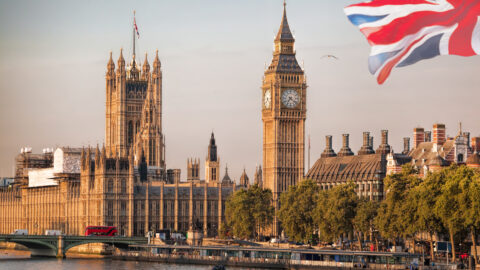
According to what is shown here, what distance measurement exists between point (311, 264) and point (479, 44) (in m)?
65.7

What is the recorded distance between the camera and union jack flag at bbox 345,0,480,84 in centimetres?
3419

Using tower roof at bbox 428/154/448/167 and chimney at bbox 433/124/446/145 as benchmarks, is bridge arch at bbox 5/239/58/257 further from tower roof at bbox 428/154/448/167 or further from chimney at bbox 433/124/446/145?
tower roof at bbox 428/154/448/167

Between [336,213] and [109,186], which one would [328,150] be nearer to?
[109,186]

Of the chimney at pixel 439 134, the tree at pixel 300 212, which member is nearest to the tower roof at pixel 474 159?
the chimney at pixel 439 134

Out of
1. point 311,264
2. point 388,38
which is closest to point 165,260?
point 311,264

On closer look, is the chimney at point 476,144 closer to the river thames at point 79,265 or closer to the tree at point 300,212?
the tree at point 300,212

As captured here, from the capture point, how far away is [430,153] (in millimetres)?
117688

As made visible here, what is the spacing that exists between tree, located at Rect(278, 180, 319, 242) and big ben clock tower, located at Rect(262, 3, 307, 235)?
21.1 metres

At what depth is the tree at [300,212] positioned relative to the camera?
120 metres

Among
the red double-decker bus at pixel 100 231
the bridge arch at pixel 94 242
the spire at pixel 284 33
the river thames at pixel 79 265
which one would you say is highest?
the spire at pixel 284 33

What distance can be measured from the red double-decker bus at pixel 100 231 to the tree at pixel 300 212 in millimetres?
23374

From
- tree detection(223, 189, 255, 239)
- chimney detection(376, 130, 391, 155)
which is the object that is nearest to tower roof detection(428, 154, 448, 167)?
chimney detection(376, 130, 391, 155)

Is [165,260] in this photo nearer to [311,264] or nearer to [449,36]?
[311,264]

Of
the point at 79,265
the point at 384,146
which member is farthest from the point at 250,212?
the point at 79,265
